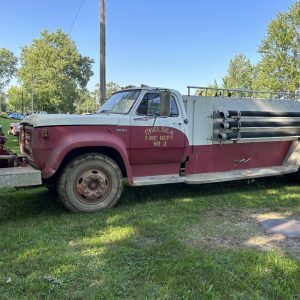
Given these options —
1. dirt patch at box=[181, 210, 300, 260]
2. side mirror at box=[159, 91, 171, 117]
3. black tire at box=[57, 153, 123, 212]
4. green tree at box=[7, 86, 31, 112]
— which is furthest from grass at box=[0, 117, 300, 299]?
green tree at box=[7, 86, 31, 112]

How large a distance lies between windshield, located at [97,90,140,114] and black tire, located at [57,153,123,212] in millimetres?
971

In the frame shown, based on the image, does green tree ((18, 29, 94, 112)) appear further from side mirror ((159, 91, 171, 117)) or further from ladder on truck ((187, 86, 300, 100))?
side mirror ((159, 91, 171, 117))

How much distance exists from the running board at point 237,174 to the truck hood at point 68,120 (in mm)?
1796

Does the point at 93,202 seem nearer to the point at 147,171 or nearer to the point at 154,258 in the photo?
the point at 147,171

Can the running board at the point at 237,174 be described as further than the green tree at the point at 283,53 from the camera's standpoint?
No

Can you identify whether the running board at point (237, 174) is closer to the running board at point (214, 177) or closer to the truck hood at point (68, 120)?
the running board at point (214, 177)

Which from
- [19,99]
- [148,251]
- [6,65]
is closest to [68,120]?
[148,251]

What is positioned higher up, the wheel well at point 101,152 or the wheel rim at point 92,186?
the wheel well at point 101,152

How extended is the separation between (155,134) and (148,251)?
258cm

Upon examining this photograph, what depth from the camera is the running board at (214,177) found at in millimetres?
6461

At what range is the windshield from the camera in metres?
6.53

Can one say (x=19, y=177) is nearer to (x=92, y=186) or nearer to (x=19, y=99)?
(x=92, y=186)

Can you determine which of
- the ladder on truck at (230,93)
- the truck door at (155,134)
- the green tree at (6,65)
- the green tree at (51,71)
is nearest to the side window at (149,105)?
the truck door at (155,134)

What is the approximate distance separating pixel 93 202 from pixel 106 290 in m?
2.65
